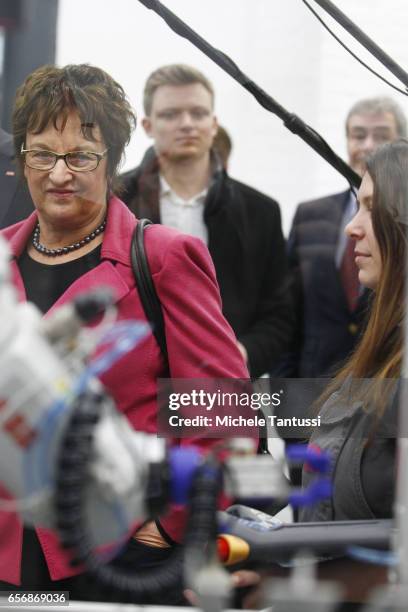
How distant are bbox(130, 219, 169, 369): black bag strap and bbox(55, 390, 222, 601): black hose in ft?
1.29

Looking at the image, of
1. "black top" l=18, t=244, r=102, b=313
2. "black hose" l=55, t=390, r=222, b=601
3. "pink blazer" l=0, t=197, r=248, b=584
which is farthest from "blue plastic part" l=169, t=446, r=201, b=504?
"black top" l=18, t=244, r=102, b=313

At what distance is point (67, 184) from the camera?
157 centimetres

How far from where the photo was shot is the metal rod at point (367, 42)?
178cm

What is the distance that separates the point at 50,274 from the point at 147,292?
15 cm

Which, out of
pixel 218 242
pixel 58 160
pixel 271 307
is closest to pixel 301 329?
pixel 271 307

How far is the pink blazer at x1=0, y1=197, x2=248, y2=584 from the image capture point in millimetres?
1582

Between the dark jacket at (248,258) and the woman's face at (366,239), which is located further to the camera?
the dark jacket at (248,258)

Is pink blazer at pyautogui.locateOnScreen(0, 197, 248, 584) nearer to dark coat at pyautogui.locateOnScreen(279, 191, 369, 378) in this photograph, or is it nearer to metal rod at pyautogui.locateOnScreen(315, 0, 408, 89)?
dark coat at pyautogui.locateOnScreen(279, 191, 369, 378)

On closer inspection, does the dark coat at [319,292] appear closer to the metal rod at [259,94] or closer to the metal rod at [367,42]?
the metal rod at [259,94]

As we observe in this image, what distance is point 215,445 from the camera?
4.99ft

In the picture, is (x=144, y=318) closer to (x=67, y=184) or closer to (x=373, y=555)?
(x=67, y=184)

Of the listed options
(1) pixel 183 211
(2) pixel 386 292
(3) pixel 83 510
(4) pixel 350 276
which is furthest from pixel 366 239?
(3) pixel 83 510

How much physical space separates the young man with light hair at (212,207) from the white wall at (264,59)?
0.03 m

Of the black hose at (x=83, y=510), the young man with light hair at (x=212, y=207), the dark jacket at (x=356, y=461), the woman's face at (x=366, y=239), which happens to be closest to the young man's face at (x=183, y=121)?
the young man with light hair at (x=212, y=207)
